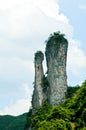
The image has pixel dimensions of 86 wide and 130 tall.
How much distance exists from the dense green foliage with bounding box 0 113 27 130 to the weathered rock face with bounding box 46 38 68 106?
51430 mm

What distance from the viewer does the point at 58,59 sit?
7738 centimetres

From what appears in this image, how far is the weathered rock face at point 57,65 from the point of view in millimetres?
76938

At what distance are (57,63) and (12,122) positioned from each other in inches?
2520

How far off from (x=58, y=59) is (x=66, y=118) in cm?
3253

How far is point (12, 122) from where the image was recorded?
458ft

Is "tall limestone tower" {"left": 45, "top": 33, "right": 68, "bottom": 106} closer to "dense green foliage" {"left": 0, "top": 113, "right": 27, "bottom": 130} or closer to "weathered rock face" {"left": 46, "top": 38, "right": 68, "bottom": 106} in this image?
"weathered rock face" {"left": 46, "top": 38, "right": 68, "bottom": 106}

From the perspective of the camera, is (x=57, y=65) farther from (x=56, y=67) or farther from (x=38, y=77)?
(x=38, y=77)

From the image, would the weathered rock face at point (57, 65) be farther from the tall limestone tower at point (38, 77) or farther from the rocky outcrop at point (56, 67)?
the tall limestone tower at point (38, 77)

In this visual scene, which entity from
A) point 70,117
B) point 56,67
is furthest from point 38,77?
point 70,117

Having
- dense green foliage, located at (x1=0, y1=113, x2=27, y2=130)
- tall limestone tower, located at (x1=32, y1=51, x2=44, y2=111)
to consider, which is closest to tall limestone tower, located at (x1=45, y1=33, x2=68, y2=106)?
tall limestone tower, located at (x1=32, y1=51, x2=44, y2=111)

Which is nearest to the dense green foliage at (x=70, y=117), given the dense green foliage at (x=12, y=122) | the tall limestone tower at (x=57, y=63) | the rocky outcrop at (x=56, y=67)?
the rocky outcrop at (x=56, y=67)

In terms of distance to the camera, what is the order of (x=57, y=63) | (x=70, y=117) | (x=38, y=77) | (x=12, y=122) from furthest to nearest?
1. (x=12, y=122)
2. (x=38, y=77)
3. (x=57, y=63)
4. (x=70, y=117)

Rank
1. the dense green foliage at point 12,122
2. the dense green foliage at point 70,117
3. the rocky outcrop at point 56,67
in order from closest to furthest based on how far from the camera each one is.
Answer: the dense green foliage at point 70,117 < the rocky outcrop at point 56,67 < the dense green foliage at point 12,122

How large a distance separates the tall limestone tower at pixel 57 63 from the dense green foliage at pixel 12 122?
51444 millimetres
